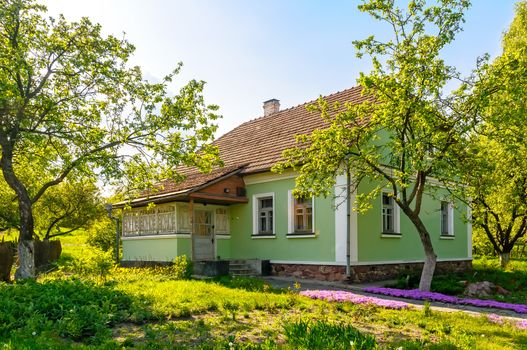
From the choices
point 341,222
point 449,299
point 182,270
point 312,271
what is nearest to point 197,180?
point 182,270

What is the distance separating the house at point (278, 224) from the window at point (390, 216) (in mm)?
39

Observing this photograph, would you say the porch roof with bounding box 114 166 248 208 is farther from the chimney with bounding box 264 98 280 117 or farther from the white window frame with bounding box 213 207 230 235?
the chimney with bounding box 264 98 280 117

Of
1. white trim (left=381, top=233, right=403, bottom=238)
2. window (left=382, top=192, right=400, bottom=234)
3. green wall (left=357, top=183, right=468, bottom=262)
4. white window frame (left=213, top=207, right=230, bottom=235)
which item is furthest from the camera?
white window frame (left=213, top=207, right=230, bottom=235)

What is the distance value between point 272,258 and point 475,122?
9011 millimetres

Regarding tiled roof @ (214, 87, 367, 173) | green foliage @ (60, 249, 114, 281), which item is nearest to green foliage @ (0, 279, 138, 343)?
green foliage @ (60, 249, 114, 281)

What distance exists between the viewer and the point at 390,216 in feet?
57.6

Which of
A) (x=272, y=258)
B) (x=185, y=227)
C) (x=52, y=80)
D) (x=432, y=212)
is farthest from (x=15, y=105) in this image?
(x=432, y=212)

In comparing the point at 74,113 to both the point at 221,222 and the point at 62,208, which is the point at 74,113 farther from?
the point at 62,208

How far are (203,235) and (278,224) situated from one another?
3397 mm

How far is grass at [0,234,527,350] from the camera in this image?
5.96m

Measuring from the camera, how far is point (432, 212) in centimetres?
2002

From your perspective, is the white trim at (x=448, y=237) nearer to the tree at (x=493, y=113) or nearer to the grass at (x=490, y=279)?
the grass at (x=490, y=279)

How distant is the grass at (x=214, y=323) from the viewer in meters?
5.96

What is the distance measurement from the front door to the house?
0.04m
